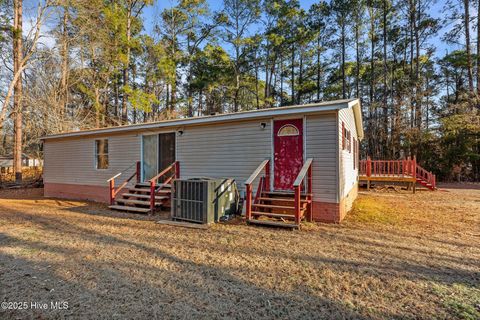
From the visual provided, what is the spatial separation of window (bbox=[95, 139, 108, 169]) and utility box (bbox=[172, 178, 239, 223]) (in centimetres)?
497

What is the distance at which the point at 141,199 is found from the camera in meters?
8.16

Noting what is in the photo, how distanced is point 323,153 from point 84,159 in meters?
9.09

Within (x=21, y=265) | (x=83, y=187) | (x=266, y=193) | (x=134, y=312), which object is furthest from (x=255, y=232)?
(x=83, y=187)

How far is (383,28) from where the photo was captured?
20594 millimetres

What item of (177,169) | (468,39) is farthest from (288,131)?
(468,39)

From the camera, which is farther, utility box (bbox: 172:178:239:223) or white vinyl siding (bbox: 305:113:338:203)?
utility box (bbox: 172:178:239:223)

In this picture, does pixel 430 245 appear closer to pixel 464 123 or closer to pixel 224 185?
pixel 224 185

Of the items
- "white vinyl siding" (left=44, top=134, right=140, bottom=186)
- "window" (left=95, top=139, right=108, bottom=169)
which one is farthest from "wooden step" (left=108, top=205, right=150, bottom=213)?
"window" (left=95, top=139, right=108, bottom=169)

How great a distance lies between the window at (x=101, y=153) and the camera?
973cm

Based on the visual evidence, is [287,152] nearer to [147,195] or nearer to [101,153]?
[147,195]

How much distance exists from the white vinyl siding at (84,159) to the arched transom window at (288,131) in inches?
203

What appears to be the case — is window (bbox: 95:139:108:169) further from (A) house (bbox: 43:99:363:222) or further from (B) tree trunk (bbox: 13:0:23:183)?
(B) tree trunk (bbox: 13:0:23:183)

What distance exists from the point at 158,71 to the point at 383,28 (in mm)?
18359

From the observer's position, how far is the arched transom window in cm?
629
